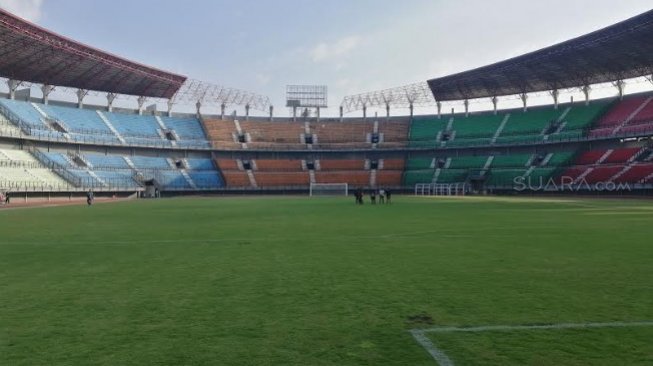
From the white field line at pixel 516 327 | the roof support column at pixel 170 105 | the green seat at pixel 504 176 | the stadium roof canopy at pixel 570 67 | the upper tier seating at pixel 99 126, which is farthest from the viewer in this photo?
the roof support column at pixel 170 105

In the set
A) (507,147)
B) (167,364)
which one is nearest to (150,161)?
(507,147)

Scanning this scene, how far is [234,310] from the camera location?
7.00 meters

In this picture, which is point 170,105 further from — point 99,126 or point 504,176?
point 504,176

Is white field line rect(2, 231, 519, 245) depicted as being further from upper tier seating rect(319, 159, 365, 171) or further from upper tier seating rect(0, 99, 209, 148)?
upper tier seating rect(319, 159, 365, 171)

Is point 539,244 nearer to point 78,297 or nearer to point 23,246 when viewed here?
point 78,297

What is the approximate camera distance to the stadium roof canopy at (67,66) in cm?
5784

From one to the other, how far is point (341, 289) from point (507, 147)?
86891 mm

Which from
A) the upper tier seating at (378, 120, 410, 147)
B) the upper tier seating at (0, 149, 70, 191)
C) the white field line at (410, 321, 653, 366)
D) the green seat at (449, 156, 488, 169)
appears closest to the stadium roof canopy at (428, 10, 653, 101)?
the upper tier seating at (378, 120, 410, 147)

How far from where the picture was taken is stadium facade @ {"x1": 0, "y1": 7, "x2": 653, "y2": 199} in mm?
64688

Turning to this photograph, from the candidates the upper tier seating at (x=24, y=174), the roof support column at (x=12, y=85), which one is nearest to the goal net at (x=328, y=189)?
the upper tier seating at (x=24, y=174)

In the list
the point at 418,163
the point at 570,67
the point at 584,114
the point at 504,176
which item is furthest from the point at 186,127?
the point at 584,114

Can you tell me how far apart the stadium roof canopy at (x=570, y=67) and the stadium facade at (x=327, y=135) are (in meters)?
0.23

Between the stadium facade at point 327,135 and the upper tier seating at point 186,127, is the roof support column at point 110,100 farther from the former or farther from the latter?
the upper tier seating at point 186,127

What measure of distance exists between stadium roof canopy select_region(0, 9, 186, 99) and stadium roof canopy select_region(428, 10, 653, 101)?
53.1m
